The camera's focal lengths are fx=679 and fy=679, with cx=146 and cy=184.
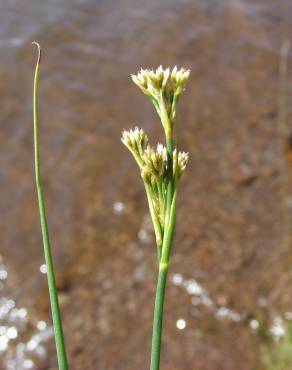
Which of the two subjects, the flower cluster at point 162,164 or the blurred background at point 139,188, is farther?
the blurred background at point 139,188

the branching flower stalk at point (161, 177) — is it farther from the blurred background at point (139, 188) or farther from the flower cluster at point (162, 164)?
the blurred background at point (139, 188)

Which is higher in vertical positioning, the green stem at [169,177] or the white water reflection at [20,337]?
the white water reflection at [20,337]

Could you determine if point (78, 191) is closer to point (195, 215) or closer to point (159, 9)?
point (195, 215)

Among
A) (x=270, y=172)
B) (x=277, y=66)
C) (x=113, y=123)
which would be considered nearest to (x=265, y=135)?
(x=270, y=172)

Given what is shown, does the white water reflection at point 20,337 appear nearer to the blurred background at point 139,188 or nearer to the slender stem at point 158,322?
the blurred background at point 139,188

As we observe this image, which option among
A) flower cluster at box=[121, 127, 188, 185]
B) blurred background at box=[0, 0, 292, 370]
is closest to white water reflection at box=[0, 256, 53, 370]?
blurred background at box=[0, 0, 292, 370]

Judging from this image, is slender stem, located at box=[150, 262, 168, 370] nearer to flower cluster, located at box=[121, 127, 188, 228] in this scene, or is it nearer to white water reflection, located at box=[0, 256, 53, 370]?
flower cluster, located at box=[121, 127, 188, 228]

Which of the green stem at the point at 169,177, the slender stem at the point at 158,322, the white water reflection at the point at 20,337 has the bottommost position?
the slender stem at the point at 158,322

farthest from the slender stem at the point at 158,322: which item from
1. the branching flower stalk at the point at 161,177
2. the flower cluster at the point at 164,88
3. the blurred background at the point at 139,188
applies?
the blurred background at the point at 139,188
